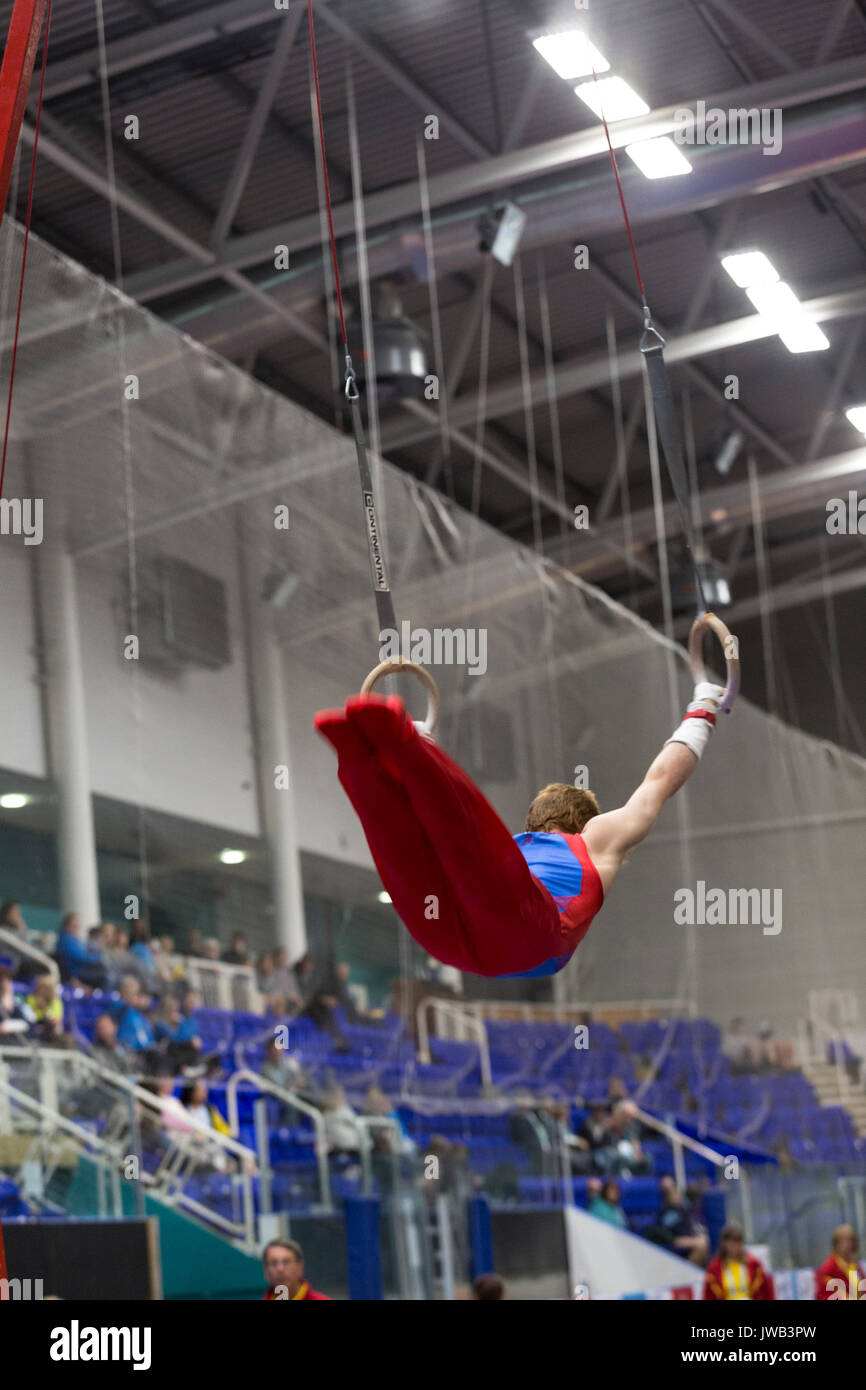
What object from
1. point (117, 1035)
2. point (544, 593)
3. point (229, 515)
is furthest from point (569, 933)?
point (544, 593)

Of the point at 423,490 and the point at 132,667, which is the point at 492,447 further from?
the point at 132,667

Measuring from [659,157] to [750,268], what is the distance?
1.05 meters

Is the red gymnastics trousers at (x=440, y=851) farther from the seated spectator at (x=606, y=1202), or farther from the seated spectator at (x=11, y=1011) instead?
the seated spectator at (x=606, y=1202)

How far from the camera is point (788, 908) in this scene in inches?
352

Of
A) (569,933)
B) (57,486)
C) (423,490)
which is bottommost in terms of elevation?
(569,933)

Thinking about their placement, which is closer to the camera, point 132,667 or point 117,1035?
point 117,1035

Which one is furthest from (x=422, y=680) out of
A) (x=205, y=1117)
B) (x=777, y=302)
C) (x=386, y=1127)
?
(x=777, y=302)

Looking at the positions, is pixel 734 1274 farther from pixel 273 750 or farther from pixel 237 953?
pixel 273 750

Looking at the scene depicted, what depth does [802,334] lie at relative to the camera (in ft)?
29.7

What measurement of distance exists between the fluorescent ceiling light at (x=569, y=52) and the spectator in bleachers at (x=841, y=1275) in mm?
4564

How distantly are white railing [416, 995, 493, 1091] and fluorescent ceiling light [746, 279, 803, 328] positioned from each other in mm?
3975

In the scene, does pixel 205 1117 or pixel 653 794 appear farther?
pixel 205 1117
